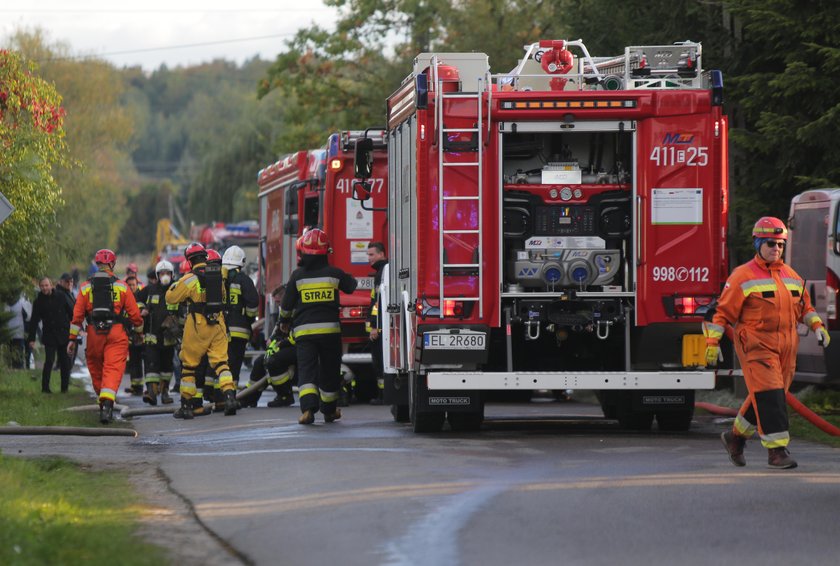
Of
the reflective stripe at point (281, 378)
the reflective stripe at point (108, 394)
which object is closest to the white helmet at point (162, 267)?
the reflective stripe at point (281, 378)

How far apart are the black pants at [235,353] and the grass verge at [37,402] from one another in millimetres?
1655

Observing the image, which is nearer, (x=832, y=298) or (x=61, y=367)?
(x=832, y=298)

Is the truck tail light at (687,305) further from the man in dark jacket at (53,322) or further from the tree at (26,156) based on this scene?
the man in dark jacket at (53,322)

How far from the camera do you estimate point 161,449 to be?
47.7 ft

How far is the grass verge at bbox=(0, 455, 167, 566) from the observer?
7938 millimetres

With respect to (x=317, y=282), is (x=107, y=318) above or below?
below

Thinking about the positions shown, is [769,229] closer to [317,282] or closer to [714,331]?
[714,331]

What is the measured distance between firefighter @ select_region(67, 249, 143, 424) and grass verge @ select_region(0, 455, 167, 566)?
571 cm

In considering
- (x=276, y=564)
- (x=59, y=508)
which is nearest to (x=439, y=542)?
(x=276, y=564)

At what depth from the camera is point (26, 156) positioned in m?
21.5

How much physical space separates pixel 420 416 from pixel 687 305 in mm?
2447

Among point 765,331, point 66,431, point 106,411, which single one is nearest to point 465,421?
point 66,431

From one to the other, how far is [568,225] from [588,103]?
1049 millimetres

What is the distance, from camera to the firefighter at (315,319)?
1688 cm
